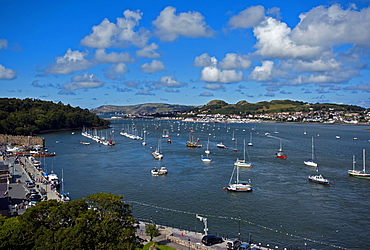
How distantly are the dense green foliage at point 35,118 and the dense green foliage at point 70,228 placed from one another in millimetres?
62137

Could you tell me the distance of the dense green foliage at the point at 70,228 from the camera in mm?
10602

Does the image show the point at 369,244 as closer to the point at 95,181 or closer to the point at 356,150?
the point at 95,181

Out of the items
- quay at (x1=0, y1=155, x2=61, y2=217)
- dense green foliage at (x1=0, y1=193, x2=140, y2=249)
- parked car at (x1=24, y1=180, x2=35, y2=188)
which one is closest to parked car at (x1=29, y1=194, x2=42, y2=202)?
quay at (x1=0, y1=155, x2=61, y2=217)

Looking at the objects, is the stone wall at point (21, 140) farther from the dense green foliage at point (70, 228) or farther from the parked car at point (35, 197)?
the dense green foliage at point (70, 228)

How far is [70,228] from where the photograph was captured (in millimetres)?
11000

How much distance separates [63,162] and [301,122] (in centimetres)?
13096

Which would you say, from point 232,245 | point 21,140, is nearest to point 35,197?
point 232,245

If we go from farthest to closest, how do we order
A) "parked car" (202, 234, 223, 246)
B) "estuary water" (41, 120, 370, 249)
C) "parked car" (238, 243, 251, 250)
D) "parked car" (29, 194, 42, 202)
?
"parked car" (29, 194, 42, 202) → "estuary water" (41, 120, 370, 249) → "parked car" (202, 234, 223, 246) → "parked car" (238, 243, 251, 250)

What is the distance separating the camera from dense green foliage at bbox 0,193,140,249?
10602mm

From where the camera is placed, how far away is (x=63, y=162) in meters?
39.1

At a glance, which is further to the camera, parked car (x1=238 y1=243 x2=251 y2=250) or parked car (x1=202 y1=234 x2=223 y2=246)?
parked car (x1=202 y1=234 x2=223 y2=246)

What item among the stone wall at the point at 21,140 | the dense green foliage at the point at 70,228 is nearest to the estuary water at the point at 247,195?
the dense green foliage at the point at 70,228

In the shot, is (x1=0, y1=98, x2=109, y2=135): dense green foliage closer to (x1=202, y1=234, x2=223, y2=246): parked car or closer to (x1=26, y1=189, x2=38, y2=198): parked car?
(x1=26, y1=189, x2=38, y2=198): parked car

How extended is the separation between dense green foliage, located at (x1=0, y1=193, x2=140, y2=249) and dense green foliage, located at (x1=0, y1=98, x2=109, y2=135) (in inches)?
2446
